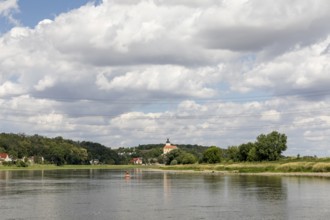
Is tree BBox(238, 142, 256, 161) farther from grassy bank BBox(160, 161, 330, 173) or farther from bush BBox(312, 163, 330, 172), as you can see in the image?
bush BBox(312, 163, 330, 172)

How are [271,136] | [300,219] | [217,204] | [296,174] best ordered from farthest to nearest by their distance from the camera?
[271,136]
[296,174]
[217,204]
[300,219]

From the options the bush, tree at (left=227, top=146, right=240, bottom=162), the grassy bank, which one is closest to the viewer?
the bush

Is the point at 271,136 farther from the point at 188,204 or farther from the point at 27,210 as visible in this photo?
the point at 27,210

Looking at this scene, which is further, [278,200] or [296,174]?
[296,174]

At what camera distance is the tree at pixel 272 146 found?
510 feet

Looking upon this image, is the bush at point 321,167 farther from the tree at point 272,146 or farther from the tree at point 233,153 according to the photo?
the tree at point 233,153

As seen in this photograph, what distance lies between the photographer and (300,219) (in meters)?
39.0

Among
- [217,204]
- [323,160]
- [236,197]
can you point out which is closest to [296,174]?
[323,160]

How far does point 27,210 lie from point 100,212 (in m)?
7.04

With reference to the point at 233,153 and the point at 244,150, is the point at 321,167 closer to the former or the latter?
the point at 244,150

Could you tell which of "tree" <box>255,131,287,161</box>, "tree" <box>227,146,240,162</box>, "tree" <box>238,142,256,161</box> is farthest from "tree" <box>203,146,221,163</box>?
"tree" <box>255,131,287,161</box>

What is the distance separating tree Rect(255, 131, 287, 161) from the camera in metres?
155

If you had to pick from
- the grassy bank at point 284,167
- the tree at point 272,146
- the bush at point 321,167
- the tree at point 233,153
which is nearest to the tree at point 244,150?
the tree at point 233,153

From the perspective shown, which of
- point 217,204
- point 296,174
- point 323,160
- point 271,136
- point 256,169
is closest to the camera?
point 217,204
